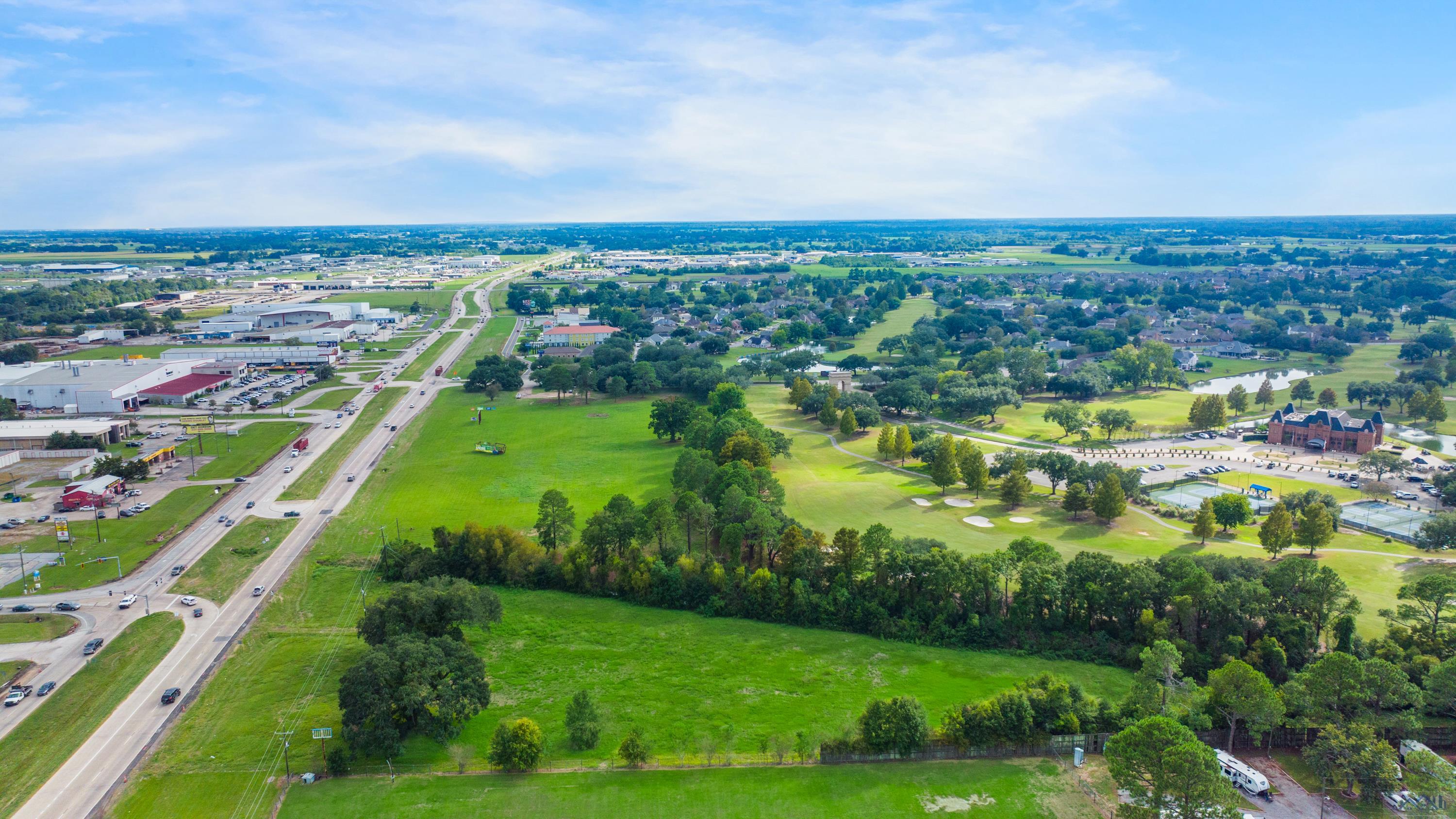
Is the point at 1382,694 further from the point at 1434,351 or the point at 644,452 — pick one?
the point at 1434,351

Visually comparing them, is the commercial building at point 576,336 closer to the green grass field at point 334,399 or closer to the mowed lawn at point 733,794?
the green grass field at point 334,399

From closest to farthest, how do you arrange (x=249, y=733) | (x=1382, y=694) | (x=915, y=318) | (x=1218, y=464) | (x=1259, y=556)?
(x=1382, y=694) → (x=249, y=733) → (x=1259, y=556) → (x=1218, y=464) → (x=915, y=318)

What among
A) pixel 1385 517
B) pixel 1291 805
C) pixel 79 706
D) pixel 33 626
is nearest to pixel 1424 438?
pixel 1385 517

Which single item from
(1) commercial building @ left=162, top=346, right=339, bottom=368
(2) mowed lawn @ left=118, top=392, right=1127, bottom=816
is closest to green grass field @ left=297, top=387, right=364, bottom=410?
(1) commercial building @ left=162, top=346, right=339, bottom=368

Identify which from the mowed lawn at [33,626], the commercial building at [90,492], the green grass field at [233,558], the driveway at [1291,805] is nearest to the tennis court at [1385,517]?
the driveway at [1291,805]

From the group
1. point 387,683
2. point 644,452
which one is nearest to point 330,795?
point 387,683

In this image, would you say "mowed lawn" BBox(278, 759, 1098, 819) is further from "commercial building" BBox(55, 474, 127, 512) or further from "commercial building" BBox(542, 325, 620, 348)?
"commercial building" BBox(542, 325, 620, 348)
